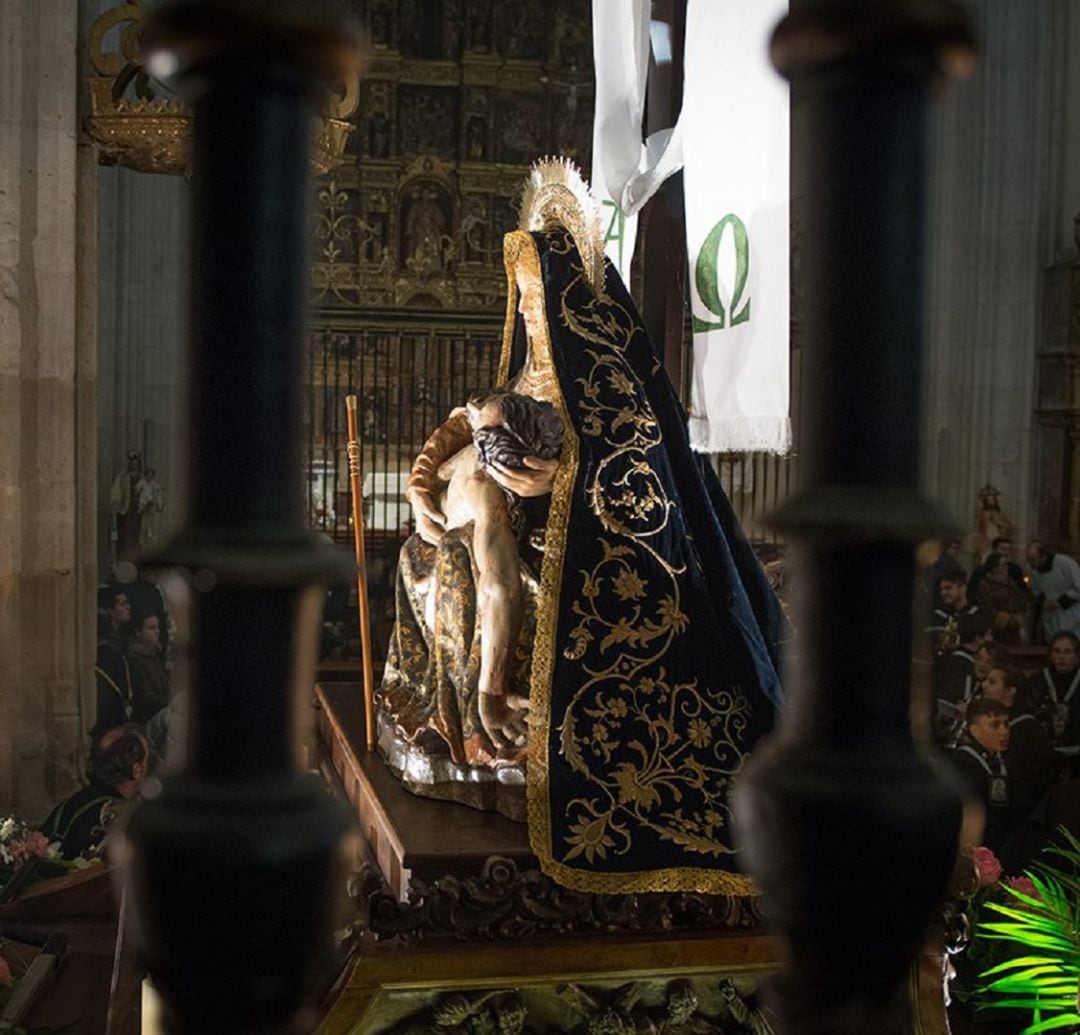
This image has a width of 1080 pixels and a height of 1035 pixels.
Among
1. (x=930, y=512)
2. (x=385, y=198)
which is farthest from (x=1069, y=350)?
(x=930, y=512)

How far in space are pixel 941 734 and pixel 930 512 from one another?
197 inches

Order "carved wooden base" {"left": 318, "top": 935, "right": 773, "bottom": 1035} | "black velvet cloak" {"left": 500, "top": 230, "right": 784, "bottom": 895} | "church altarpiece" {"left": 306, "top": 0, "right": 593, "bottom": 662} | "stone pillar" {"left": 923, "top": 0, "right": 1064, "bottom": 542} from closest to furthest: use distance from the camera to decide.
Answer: "carved wooden base" {"left": 318, "top": 935, "right": 773, "bottom": 1035} < "black velvet cloak" {"left": 500, "top": 230, "right": 784, "bottom": 895} < "stone pillar" {"left": 923, "top": 0, "right": 1064, "bottom": 542} < "church altarpiece" {"left": 306, "top": 0, "right": 593, "bottom": 662}

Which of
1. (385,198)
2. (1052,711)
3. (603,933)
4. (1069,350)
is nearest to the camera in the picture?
(603,933)

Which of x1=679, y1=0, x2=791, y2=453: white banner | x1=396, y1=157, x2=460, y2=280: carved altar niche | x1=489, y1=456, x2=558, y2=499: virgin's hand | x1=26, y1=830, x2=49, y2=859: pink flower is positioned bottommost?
x1=26, y1=830, x2=49, y2=859: pink flower

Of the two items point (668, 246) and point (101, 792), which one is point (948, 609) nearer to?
→ point (668, 246)

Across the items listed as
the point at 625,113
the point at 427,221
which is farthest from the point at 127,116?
the point at 427,221

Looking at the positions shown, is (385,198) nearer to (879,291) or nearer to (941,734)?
(941,734)

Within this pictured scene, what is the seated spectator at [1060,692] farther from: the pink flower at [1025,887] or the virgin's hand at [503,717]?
the virgin's hand at [503,717]

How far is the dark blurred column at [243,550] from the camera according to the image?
55 cm

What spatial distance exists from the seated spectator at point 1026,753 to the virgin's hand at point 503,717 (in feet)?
9.16

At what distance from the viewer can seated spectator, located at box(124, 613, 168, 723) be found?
6184mm

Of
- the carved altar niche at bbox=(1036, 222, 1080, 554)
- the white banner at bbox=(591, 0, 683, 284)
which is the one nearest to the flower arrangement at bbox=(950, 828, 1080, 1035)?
the white banner at bbox=(591, 0, 683, 284)

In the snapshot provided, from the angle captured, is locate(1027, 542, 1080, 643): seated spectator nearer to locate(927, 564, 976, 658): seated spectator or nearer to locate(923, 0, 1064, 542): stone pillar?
locate(927, 564, 976, 658): seated spectator

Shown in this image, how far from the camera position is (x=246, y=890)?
0.55 m
